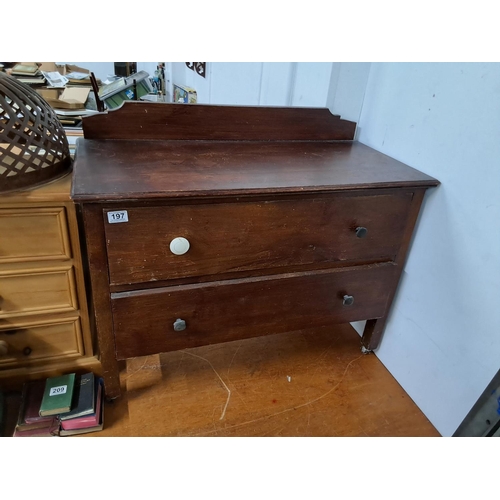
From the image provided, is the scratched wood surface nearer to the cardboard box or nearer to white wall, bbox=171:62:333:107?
white wall, bbox=171:62:333:107

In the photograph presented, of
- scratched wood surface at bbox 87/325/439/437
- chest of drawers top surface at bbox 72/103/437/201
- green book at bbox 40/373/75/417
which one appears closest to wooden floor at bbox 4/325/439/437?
scratched wood surface at bbox 87/325/439/437

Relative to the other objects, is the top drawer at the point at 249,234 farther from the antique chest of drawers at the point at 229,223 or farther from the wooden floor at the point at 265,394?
the wooden floor at the point at 265,394

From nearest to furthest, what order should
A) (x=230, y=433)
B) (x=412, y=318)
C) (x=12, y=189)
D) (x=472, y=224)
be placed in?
1. (x=12, y=189)
2. (x=472, y=224)
3. (x=230, y=433)
4. (x=412, y=318)

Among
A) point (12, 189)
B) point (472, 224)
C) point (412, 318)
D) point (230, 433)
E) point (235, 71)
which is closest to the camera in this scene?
point (12, 189)

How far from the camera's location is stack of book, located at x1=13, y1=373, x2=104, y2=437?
40.3 inches

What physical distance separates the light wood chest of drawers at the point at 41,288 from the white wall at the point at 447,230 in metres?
0.97

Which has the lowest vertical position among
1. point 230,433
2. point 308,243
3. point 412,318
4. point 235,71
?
point 230,433

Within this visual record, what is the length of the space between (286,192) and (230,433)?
69 centimetres

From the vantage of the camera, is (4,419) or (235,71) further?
(235,71)

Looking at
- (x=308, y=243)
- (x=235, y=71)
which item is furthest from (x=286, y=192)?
(x=235, y=71)

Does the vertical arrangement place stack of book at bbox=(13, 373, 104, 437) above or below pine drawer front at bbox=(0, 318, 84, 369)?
below

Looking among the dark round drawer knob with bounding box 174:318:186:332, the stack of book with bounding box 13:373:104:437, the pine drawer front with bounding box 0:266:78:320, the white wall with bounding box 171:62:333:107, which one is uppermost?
the white wall with bounding box 171:62:333:107

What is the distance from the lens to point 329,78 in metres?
1.34

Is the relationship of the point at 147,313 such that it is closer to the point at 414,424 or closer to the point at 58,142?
the point at 58,142
